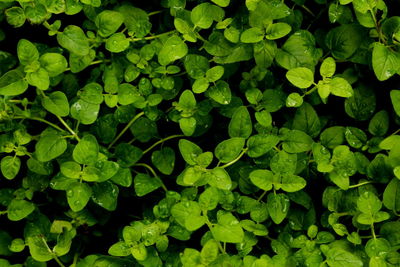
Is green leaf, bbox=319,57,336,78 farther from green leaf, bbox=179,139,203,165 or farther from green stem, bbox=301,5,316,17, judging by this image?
green leaf, bbox=179,139,203,165

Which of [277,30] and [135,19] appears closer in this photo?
[277,30]

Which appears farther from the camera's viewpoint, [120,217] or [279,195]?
[120,217]

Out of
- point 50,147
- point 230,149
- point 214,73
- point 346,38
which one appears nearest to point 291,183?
point 230,149

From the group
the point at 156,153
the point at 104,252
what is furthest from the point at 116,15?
the point at 104,252

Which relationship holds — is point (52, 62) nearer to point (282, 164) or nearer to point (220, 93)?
point (220, 93)

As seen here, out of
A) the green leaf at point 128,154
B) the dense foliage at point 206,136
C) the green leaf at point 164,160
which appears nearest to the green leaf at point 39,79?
the dense foliage at point 206,136

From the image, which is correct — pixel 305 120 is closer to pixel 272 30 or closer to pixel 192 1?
pixel 272 30

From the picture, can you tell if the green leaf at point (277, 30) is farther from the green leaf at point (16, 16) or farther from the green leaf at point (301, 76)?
the green leaf at point (16, 16)
